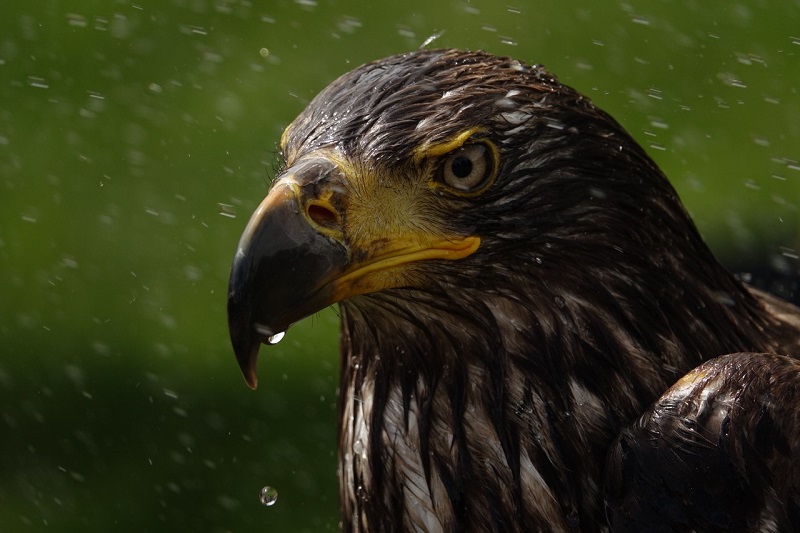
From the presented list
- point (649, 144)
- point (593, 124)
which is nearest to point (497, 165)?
point (593, 124)

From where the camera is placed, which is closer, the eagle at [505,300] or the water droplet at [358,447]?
the eagle at [505,300]

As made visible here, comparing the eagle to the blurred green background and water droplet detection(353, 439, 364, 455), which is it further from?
the blurred green background

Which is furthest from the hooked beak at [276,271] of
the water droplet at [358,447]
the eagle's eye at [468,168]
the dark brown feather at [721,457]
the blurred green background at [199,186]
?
the blurred green background at [199,186]

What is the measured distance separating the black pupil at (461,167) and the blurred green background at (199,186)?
2421mm

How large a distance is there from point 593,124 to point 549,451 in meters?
0.79

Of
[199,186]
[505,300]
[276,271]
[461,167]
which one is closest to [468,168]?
[461,167]

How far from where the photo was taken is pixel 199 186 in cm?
738

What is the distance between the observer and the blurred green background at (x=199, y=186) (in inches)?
235

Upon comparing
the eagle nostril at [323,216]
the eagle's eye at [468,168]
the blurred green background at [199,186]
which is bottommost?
the blurred green background at [199,186]

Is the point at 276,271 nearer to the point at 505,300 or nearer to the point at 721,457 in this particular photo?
the point at 505,300

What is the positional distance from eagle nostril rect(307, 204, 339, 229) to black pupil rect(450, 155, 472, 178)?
30cm

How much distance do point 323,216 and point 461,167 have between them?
0.34m

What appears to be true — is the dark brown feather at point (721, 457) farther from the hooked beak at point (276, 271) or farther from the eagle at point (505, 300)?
the hooked beak at point (276, 271)

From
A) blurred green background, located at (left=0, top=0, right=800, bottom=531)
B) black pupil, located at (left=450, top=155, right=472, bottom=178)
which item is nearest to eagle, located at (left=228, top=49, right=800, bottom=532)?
black pupil, located at (left=450, top=155, right=472, bottom=178)
